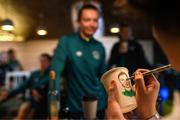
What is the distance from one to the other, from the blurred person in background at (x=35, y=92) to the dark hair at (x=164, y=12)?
2.89 ft

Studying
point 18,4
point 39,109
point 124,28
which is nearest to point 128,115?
point 124,28

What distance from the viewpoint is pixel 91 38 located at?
957 millimetres

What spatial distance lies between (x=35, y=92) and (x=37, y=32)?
252 mm

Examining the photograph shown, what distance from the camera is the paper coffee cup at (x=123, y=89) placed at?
619 millimetres

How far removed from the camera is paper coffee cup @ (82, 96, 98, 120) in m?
0.84

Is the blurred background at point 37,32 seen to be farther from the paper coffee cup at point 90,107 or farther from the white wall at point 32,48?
the paper coffee cup at point 90,107

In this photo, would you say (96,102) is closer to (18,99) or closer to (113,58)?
(113,58)

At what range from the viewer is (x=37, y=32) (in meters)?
1.35

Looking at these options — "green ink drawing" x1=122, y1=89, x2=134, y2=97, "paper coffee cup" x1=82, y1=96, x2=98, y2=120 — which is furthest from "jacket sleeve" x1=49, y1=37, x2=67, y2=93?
"green ink drawing" x1=122, y1=89, x2=134, y2=97

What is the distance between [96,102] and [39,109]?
58cm

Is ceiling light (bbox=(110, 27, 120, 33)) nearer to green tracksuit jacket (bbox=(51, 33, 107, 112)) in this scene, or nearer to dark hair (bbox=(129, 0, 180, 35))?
green tracksuit jacket (bbox=(51, 33, 107, 112))

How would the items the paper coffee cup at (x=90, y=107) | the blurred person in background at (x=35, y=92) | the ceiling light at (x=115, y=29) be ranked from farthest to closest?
the blurred person in background at (x=35, y=92) → the ceiling light at (x=115, y=29) → the paper coffee cup at (x=90, y=107)

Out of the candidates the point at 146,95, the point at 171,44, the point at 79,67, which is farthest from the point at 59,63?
the point at 171,44

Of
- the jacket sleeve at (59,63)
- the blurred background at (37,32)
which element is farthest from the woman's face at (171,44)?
the blurred background at (37,32)
